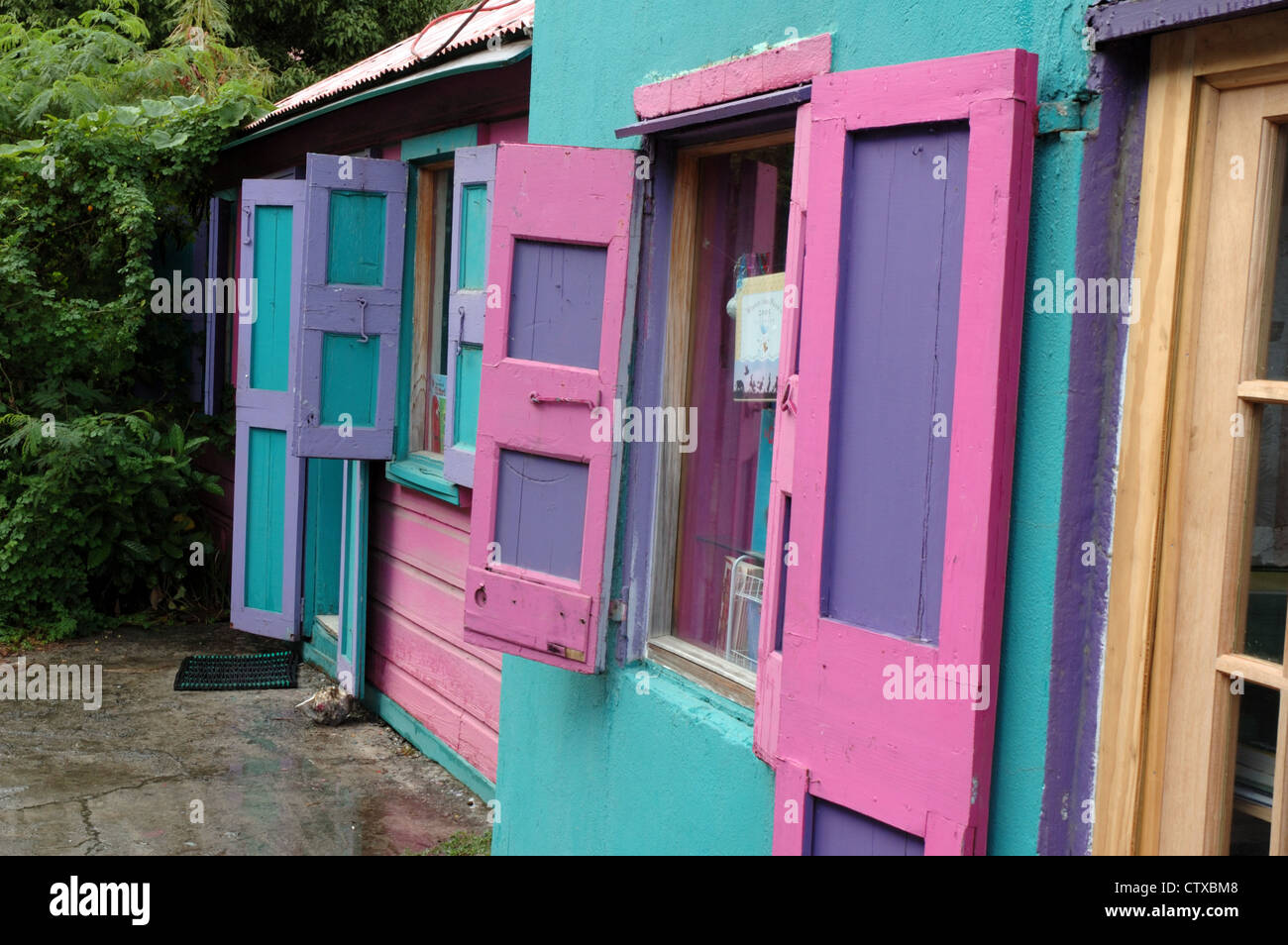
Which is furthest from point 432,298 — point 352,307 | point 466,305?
point 466,305

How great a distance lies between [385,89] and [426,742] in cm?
319

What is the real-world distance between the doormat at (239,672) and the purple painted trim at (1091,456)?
593 cm

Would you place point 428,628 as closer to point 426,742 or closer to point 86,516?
point 426,742

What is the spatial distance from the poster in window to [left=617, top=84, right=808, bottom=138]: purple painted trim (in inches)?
17.8

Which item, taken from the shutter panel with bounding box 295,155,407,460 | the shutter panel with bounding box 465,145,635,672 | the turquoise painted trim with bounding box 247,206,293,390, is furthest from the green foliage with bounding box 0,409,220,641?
the shutter panel with bounding box 465,145,635,672

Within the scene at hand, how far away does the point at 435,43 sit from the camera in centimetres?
696

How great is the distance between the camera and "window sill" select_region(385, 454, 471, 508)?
6.08 metres

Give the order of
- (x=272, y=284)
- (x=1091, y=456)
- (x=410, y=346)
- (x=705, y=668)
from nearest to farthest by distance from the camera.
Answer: (x=1091, y=456) < (x=705, y=668) < (x=410, y=346) < (x=272, y=284)

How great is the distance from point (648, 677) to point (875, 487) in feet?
4.39

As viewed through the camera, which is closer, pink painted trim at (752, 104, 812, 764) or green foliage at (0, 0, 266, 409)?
pink painted trim at (752, 104, 812, 764)

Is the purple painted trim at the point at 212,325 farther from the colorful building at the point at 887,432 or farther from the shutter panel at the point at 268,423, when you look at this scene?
the colorful building at the point at 887,432

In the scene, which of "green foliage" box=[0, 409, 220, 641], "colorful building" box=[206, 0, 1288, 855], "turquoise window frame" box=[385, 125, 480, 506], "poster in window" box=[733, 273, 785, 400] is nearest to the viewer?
"colorful building" box=[206, 0, 1288, 855]

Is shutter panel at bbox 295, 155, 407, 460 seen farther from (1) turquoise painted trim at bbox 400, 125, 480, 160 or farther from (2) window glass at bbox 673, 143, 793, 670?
(2) window glass at bbox 673, 143, 793, 670
